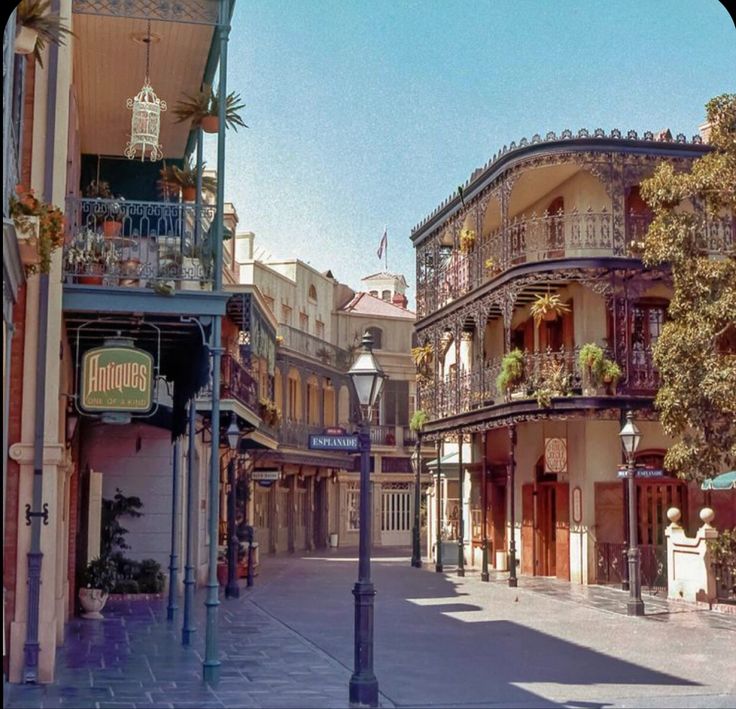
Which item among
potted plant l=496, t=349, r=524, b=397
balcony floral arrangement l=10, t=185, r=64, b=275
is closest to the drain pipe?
balcony floral arrangement l=10, t=185, r=64, b=275

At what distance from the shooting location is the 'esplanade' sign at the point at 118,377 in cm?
1195

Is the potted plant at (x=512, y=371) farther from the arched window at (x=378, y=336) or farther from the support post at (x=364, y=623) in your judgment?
the arched window at (x=378, y=336)

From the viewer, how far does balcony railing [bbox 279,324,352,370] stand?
42631 mm

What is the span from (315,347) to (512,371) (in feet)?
68.0

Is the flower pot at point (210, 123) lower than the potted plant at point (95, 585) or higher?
higher

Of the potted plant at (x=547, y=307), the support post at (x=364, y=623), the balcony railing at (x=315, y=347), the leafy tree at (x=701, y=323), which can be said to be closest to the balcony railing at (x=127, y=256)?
the support post at (x=364, y=623)

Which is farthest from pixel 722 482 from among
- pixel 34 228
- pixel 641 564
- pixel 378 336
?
pixel 378 336

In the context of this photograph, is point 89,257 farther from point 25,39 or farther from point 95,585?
point 95,585

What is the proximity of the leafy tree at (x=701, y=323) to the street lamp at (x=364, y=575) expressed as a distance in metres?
9.09

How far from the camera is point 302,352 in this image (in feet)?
143

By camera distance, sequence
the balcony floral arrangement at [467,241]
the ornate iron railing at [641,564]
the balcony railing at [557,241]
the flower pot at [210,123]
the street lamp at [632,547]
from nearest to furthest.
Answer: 1. the flower pot at [210,123]
2. the street lamp at [632,547]
3. the ornate iron railing at [641,564]
4. the balcony railing at [557,241]
5. the balcony floral arrangement at [467,241]

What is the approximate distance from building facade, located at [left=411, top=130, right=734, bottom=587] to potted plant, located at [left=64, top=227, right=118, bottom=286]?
13.4 m

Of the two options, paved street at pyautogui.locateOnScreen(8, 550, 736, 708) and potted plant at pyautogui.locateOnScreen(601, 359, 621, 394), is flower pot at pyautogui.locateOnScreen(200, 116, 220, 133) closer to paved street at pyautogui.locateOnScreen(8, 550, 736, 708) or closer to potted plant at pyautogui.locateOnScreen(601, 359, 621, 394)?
paved street at pyautogui.locateOnScreen(8, 550, 736, 708)

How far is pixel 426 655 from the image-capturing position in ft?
46.3
